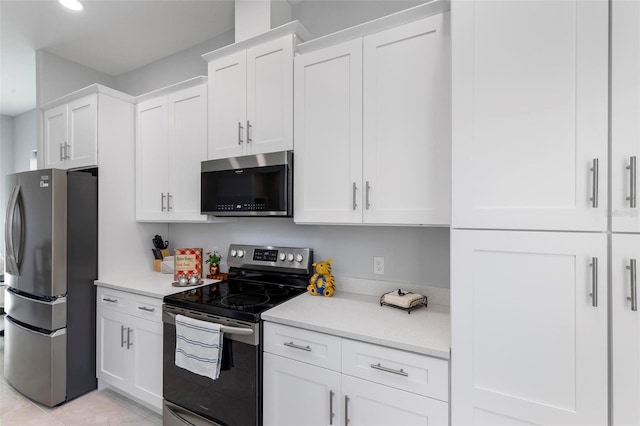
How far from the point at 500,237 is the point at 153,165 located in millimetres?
2657

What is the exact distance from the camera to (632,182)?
998mm

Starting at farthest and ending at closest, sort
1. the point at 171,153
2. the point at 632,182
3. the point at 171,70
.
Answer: the point at 171,70, the point at 171,153, the point at 632,182

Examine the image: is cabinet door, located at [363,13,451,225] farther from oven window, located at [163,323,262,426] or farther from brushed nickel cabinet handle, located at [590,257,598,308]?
oven window, located at [163,323,262,426]

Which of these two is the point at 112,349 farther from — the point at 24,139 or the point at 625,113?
the point at 24,139

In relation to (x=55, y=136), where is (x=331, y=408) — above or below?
below

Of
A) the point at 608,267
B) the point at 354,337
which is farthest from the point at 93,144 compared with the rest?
the point at 608,267

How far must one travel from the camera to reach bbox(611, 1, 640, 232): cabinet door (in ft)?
3.23

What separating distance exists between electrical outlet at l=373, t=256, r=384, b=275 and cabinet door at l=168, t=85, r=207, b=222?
52.8 inches

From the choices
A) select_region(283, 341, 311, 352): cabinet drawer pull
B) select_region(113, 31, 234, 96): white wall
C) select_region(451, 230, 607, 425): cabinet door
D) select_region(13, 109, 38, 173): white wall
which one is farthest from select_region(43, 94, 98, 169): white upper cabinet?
select_region(451, 230, 607, 425): cabinet door

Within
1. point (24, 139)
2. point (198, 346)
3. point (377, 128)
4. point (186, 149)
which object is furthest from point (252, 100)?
point (24, 139)

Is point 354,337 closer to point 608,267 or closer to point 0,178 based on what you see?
point 608,267

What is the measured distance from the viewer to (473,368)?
1222mm

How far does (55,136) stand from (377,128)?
302 cm

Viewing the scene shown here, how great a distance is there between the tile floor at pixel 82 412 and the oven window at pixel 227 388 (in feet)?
1.92
